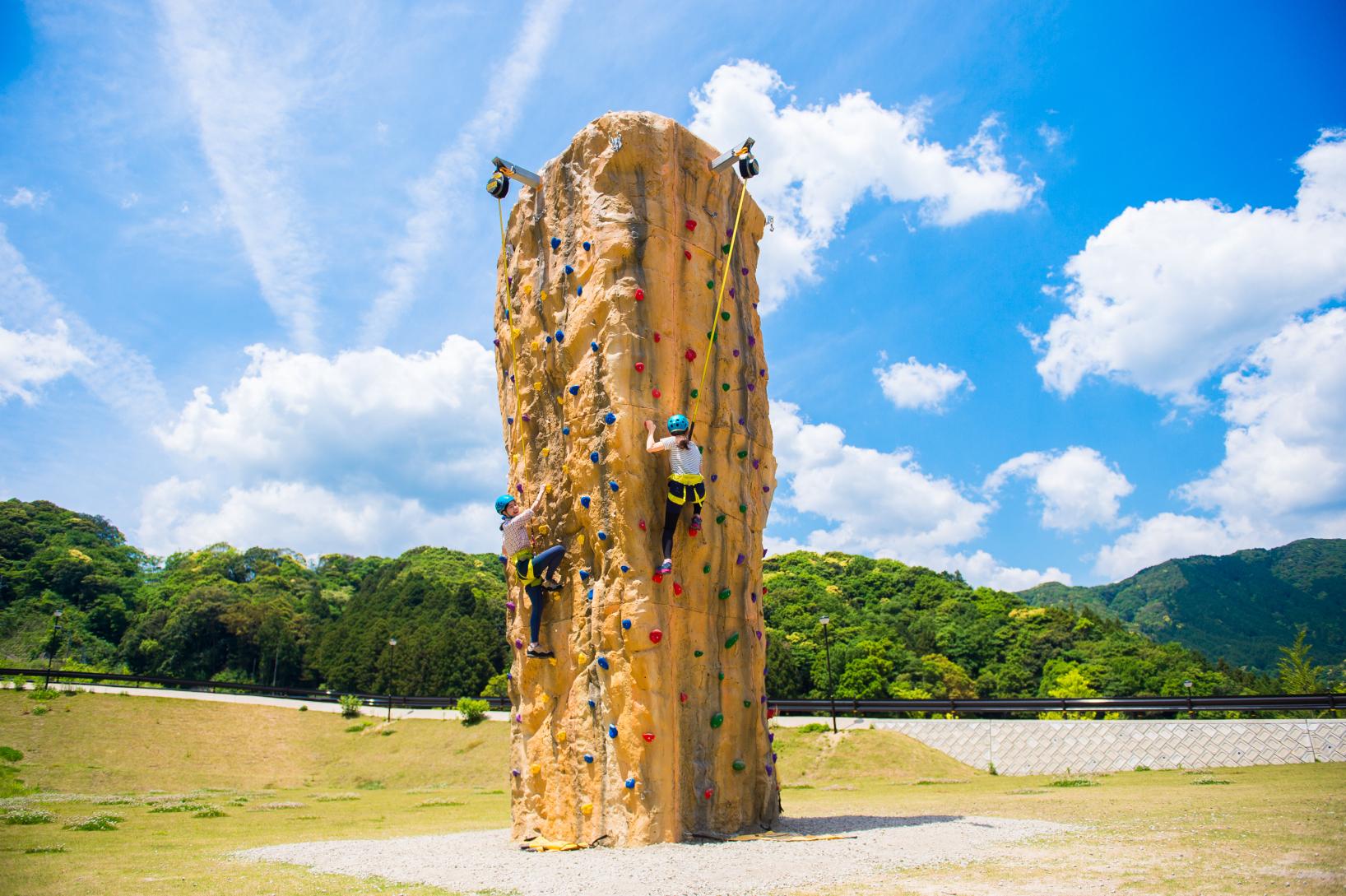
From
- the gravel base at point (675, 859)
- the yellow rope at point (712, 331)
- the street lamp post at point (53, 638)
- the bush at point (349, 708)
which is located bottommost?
the bush at point (349, 708)

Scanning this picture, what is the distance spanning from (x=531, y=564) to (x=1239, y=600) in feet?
420

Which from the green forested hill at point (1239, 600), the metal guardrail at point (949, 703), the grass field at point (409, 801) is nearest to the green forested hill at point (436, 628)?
the green forested hill at point (1239, 600)

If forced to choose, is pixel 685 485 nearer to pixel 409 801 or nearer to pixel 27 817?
pixel 27 817

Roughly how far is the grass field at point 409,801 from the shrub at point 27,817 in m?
0.08

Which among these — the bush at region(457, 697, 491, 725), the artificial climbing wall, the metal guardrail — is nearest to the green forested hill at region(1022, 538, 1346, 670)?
the metal guardrail

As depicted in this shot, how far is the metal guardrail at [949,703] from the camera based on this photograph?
25594 millimetres

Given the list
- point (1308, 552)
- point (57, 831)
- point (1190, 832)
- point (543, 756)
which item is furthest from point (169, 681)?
point (1308, 552)

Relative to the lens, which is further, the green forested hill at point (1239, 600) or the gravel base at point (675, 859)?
the green forested hill at point (1239, 600)

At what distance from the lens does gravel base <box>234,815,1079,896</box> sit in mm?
8320

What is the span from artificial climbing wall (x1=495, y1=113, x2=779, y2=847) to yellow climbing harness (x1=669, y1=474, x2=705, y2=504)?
22.0 inches

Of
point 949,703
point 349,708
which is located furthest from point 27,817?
point 949,703

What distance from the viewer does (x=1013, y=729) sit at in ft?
91.3

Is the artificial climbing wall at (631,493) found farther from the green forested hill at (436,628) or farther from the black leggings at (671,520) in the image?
the green forested hill at (436,628)

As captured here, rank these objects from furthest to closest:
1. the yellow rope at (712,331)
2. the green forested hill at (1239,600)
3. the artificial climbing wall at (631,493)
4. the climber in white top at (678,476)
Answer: the green forested hill at (1239,600)
the yellow rope at (712,331)
the climber in white top at (678,476)
the artificial climbing wall at (631,493)
